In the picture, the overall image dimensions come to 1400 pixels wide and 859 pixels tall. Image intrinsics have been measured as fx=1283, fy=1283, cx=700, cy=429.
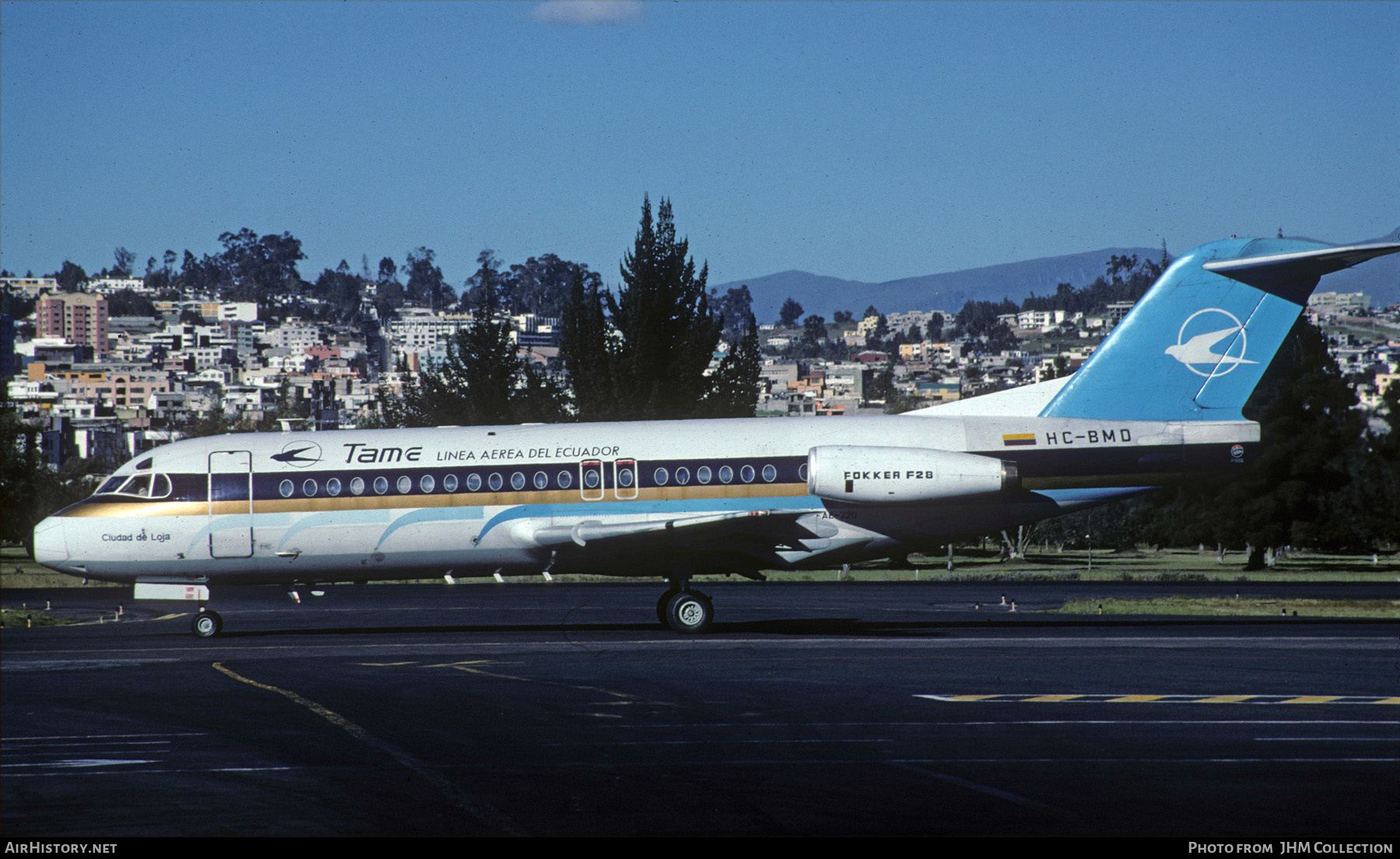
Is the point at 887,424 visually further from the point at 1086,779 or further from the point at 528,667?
the point at 1086,779

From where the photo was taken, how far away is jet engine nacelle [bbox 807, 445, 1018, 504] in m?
23.2

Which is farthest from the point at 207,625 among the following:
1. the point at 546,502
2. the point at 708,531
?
the point at 708,531

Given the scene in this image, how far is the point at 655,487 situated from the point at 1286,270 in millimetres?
12639

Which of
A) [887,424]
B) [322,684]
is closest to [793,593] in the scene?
[887,424]

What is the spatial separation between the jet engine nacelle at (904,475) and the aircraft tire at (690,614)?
3199mm

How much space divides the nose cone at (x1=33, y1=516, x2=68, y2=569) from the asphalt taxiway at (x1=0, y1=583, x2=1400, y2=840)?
1.58 metres

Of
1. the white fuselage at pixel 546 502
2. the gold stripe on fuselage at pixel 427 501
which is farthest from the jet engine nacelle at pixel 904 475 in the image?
the gold stripe on fuselage at pixel 427 501

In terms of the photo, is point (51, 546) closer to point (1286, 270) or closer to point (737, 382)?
point (1286, 270)

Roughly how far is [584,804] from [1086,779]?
4.54 m

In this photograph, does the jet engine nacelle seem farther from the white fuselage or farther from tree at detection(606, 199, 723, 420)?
tree at detection(606, 199, 723, 420)

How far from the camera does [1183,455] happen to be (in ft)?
79.3

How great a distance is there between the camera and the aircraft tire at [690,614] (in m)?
24.2

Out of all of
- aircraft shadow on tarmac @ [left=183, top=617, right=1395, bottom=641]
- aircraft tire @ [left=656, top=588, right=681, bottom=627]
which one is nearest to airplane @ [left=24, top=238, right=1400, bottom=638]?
aircraft tire @ [left=656, top=588, right=681, bottom=627]

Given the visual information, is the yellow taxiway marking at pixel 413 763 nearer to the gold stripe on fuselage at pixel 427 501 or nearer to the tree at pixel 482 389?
the gold stripe on fuselage at pixel 427 501
